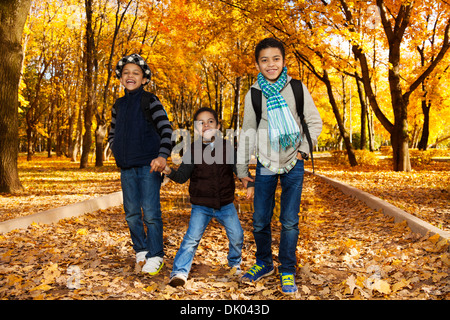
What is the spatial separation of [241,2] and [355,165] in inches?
379

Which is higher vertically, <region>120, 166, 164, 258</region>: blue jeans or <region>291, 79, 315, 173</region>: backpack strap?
<region>291, 79, 315, 173</region>: backpack strap

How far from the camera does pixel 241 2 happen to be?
45.2ft

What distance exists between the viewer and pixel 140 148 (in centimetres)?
380

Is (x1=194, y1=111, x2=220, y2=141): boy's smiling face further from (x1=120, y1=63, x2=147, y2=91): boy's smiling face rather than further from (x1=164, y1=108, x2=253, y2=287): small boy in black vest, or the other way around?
(x1=120, y1=63, x2=147, y2=91): boy's smiling face

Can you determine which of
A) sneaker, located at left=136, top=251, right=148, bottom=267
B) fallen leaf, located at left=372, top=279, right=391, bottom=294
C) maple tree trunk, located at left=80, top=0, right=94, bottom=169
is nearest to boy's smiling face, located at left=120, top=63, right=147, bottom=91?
sneaker, located at left=136, top=251, right=148, bottom=267

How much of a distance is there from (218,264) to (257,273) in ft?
2.37

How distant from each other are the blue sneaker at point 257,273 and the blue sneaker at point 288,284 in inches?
11.1

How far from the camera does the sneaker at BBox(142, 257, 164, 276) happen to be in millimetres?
3664

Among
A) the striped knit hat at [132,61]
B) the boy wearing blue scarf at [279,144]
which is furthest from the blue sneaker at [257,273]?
the striped knit hat at [132,61]

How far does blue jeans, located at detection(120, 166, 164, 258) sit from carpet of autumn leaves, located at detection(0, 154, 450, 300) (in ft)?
1.13

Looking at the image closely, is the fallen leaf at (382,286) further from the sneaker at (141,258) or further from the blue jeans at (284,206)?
the sneaker at (141,258)

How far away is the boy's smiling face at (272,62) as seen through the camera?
3332 millimetres
